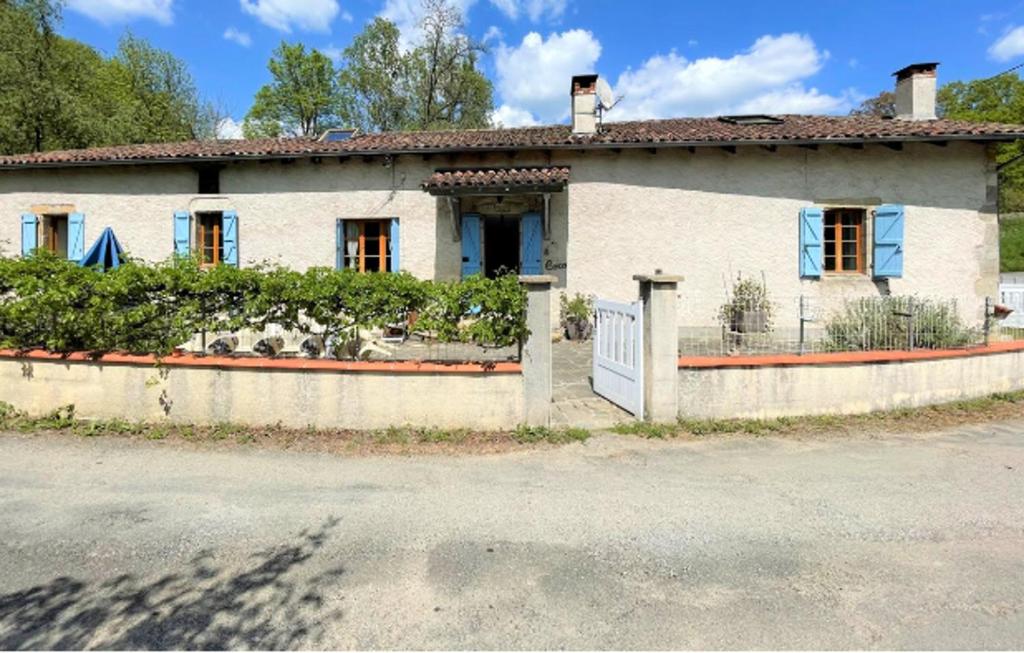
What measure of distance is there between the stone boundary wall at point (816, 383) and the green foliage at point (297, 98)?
104 ft

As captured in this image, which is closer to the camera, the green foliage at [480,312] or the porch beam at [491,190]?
the green foliage at [480,312]

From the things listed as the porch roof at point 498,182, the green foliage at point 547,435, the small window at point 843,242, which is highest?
the porch roof at point 498,182

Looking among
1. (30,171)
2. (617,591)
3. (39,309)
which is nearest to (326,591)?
(617,591)

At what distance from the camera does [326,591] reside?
254 centimetres

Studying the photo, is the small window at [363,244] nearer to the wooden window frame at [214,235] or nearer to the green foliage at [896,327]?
the wooden window frame at [214,235]

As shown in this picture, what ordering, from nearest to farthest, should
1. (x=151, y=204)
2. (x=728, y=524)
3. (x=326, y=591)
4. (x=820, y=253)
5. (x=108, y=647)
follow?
(x=108, y=647) → (x=326, y=591) → (x=728, y=524) → (x=820, y=253) → (x=151, y=204)

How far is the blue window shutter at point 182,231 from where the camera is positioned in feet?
37.7

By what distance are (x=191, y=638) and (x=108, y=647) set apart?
314mm

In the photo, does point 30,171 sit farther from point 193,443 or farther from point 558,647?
point 558,647

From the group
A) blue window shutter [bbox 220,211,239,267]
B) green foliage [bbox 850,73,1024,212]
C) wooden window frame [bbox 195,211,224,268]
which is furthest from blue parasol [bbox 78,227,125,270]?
green foliage [bbox 850,73,1024,212]

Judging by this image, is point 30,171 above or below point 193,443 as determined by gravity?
above

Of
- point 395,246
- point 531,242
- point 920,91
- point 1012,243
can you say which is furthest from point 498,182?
point 1012,243

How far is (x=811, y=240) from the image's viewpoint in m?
10.4

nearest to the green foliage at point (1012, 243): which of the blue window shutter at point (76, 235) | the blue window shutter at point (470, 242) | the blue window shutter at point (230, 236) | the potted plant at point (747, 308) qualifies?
the potted plant at point (747, 308)
